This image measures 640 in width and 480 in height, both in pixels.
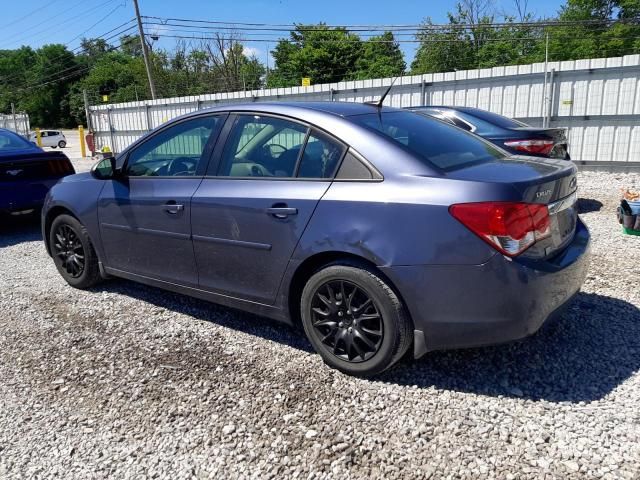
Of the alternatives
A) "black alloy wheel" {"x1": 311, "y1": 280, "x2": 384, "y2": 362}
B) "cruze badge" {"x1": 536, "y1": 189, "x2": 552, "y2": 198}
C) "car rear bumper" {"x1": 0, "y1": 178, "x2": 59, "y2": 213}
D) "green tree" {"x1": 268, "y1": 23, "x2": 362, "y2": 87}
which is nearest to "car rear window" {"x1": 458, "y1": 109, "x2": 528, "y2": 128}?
"cruze badge" {"x1": 536, "y1": 189, "x2": 552, "y2": 198}

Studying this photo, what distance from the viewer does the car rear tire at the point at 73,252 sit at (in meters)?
4.64

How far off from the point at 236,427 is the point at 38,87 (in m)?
84.5

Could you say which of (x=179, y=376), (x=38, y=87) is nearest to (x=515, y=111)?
(x=179, y=376)

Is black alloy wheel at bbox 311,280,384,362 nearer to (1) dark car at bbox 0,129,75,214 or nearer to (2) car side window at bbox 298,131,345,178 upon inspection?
(2) car side window at bbox 298,131,345,178

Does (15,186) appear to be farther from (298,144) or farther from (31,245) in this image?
(298,144)

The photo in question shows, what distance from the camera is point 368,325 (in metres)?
3.03

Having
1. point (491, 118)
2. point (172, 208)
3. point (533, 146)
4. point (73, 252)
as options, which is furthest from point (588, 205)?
point (73, 252)

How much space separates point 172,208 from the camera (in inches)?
149

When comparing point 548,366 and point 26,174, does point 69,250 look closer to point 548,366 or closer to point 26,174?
point 26,174

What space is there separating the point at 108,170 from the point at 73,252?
3.29ft

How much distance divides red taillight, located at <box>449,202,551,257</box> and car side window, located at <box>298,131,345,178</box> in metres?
0.79

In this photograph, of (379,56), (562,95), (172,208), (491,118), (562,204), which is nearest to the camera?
(562,204)

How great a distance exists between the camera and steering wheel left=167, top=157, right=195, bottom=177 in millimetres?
3857

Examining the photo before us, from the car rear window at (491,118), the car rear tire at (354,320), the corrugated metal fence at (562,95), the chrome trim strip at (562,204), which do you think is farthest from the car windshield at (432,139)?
the corrugated metal fence at (562,95)
